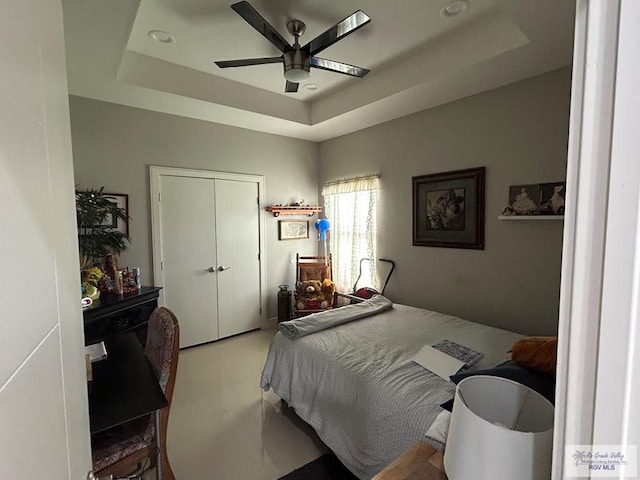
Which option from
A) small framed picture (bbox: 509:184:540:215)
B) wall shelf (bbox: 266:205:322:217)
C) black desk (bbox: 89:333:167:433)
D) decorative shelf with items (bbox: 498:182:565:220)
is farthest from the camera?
wall shelf (bbox: 266:205:322:217)

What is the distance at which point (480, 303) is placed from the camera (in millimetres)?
3023

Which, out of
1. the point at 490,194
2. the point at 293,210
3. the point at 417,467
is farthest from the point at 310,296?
the point at 417,467

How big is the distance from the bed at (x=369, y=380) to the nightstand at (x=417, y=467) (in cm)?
47

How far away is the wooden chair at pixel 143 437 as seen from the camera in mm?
1400

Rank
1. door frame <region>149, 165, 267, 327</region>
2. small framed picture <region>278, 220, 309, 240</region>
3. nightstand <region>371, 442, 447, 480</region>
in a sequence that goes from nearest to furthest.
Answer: nightstand <region>371, 442, 447, 480</region>
door frame <region>149, 165, 267, 327</region>
small framed picture <region>278, 220, 309, 240</region>

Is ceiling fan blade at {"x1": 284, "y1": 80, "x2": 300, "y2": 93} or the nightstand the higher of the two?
ceiling fan blade at {"x1": 284, "y1": 80, "x2": 300, "y2": 93}

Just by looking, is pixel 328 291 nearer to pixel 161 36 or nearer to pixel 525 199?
pixel 525 199

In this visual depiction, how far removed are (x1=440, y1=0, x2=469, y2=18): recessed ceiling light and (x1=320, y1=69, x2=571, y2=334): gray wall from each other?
0.96 metres

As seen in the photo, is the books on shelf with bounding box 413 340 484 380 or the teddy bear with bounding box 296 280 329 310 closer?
the books on shelf with bounding box 413 340 484 380

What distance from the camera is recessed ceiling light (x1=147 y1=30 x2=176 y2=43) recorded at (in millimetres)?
2379

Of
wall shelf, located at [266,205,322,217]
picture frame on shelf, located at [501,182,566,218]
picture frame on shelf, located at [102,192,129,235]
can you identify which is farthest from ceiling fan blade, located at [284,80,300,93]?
picture frame on shelf, located at [501,182,566,218]

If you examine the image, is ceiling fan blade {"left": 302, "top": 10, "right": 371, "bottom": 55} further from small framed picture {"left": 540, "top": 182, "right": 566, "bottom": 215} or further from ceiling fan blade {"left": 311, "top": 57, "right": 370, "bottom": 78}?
small framed picture {"left": 540, "top": 182, "right": 566, "bottom": 215}

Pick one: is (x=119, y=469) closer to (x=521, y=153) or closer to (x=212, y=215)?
(x=212, y=215)

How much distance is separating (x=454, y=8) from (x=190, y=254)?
3.45 metres
